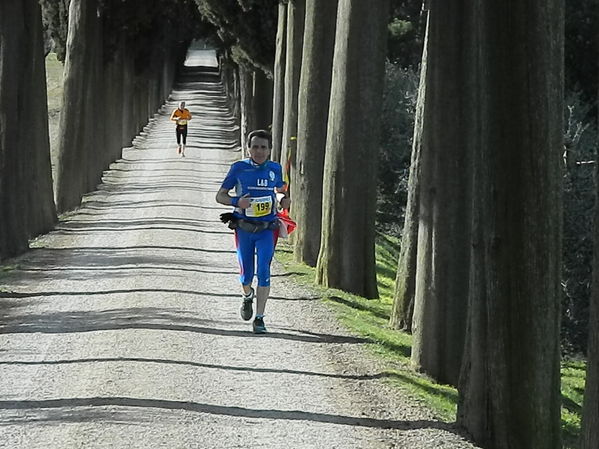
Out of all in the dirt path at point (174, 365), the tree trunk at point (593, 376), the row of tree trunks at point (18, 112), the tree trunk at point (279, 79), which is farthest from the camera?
the tree trunk at point (279, 79)

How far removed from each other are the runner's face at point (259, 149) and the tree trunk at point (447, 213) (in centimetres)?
155

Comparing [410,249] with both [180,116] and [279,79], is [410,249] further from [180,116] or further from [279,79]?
[180,116]

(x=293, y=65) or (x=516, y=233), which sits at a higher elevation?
(x=293, y=65)

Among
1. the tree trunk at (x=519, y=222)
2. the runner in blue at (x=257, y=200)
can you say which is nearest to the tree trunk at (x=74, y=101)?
the runner in blue at (x=257, y=200)

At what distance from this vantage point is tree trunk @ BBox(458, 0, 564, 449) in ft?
25.7

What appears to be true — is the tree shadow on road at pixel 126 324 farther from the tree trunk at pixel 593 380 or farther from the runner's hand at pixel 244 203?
the tree trunk at pixel 593 380

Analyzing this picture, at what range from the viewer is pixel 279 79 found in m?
25.8

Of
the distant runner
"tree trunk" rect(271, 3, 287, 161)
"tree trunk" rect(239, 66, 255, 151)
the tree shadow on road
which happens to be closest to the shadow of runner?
the tree shadow on road

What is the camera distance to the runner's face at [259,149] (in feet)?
37.1

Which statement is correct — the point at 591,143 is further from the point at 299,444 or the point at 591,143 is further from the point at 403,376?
the point at 299,444

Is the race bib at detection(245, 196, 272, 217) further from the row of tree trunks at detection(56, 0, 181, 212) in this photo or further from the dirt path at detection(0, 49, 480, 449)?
the row of tree trunks at detection(56, 0, 181, 212)

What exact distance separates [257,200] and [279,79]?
14.7 metres

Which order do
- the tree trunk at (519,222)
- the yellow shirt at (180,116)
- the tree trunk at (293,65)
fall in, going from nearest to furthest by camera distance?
the tree trunk at (519,222), the tree trunk at (293,65), the yellow shirt at (180,116)

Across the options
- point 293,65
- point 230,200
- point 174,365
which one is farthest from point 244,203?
point 293,65
